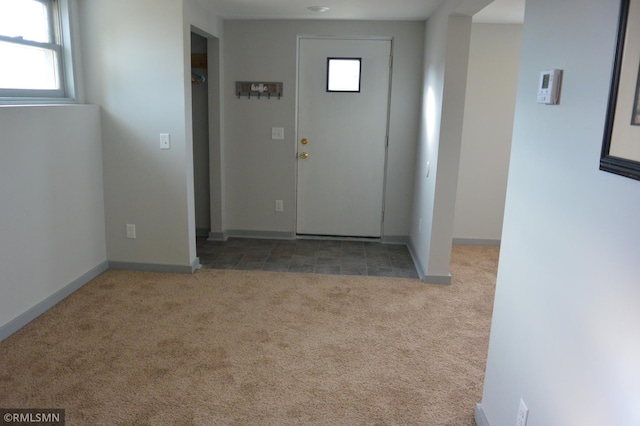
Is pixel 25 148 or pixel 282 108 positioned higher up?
pixel 282 108

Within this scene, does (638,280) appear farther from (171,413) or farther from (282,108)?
(282,108)

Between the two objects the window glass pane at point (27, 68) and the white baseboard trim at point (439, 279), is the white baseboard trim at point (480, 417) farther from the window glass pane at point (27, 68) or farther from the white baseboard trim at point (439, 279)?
the window glass pane at point (27, 68)

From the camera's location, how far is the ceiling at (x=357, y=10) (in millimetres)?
3893

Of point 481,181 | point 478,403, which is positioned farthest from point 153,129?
point 481,181

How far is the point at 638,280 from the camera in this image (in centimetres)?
108

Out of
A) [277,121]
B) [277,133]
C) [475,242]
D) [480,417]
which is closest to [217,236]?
[277,133]

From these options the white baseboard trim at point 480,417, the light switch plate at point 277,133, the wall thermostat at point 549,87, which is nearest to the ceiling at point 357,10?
the light switch plate at point 277,133

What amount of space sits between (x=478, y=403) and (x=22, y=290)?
2864mm

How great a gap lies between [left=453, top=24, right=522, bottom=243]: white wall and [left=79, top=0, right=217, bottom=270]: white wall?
2.83 meters

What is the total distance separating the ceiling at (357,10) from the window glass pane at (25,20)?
135 cm

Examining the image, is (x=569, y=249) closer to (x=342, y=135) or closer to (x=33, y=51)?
(x=33, y=51)

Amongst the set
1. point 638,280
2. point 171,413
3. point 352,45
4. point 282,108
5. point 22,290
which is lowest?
point 171,413

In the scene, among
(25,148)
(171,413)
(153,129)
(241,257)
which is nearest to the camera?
(171,413)

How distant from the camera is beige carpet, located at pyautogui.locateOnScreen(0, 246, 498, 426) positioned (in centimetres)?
233
